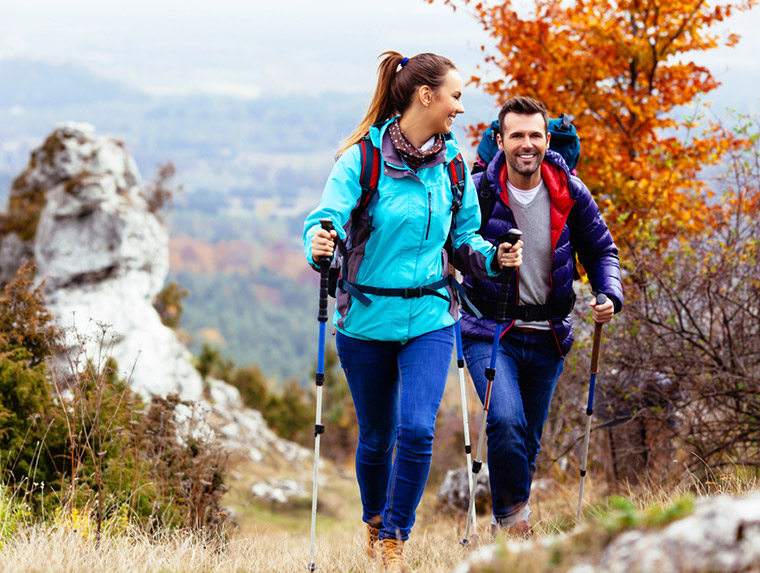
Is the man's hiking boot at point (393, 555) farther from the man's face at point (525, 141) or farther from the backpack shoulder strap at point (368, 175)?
the man's face at point (525, 141)

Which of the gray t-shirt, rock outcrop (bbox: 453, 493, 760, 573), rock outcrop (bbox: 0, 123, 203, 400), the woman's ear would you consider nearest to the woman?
the woman's ear

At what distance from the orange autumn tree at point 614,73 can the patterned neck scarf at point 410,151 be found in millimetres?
5086

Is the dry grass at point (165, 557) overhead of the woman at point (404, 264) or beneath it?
beneath

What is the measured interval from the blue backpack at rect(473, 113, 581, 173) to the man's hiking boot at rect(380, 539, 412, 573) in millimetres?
2138

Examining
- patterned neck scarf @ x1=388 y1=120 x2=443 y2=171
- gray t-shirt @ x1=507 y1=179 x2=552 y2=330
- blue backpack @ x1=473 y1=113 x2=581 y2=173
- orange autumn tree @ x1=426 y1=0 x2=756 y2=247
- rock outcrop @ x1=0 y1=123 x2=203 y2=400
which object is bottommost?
rock outcrop @ x1=0 y1=123 x2=203 y2=400

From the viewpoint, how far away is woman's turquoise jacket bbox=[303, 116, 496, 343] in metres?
3.90

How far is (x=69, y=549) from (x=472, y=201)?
2.60m

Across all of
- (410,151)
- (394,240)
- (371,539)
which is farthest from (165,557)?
(410,151)

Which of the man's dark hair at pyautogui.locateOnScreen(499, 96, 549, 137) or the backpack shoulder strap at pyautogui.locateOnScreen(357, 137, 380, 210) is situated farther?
the man's dark hair at pyautogui.locateOnScreen(499, 96, 549, 137)

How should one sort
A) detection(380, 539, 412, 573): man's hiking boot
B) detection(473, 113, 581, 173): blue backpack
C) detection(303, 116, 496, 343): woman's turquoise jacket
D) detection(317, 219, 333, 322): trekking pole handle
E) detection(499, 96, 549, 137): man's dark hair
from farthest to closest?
1. detection(473, 113, 581, 173): blue backpack
2. detection(499, 96, 549, 137): man's dark hair
3. detection(303, 116, 496, 343): woman's turquoise jacket
4. detection(317, 219, 333, 322): trekking pole handle
5. detection(380, 539, 412, 573): man's hiking boot

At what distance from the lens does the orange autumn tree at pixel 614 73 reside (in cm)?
886

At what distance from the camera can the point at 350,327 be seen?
4.04 metres

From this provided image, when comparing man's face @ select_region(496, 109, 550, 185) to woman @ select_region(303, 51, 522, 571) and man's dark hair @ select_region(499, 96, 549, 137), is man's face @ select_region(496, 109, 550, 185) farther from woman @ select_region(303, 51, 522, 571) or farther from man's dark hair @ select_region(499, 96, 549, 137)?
woman @ select_region(303, 51, 522, 571)

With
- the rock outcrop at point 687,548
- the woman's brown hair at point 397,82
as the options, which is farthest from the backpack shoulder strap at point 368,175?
the rock outcrop at point 687,548
